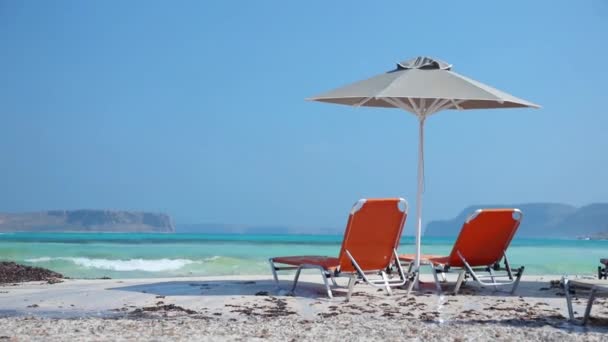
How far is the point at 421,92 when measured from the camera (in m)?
6.70

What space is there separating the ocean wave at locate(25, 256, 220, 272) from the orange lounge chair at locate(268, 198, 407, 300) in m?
10.00

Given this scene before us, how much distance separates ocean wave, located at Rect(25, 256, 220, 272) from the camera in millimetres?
16219

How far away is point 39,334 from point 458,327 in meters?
2.50

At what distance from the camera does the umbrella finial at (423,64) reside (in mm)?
7359

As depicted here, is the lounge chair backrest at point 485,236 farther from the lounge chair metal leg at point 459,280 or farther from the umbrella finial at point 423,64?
the umbrella finial at point 423,64

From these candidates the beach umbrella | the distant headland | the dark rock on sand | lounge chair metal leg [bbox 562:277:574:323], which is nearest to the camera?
lounge chair metal leg [bbox 562:277:574:323]

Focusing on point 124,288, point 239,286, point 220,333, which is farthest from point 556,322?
point 124,288

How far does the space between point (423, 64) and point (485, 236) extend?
1.62 metres

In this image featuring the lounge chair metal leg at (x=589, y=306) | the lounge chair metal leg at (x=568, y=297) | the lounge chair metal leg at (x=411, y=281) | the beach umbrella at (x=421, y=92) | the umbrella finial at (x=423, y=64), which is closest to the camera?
the lounge chair metal leg at (x=589, y=306)

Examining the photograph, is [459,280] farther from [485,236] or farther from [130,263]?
[130,263]

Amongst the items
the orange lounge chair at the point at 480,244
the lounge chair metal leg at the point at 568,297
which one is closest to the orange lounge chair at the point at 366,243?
the orange lounge chair at the point at 480,244

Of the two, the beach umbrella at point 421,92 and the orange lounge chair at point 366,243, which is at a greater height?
the beach umbrella at point 421,92

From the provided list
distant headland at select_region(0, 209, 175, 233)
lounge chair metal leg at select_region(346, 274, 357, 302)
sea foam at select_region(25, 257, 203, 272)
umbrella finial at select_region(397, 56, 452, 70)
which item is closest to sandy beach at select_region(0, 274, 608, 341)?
lounge chair metal leg at select_region(346, 274, 357, 302)

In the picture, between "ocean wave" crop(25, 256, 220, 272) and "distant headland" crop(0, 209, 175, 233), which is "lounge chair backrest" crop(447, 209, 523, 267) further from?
"distant headland" crop(0, 209, 175, 233)
